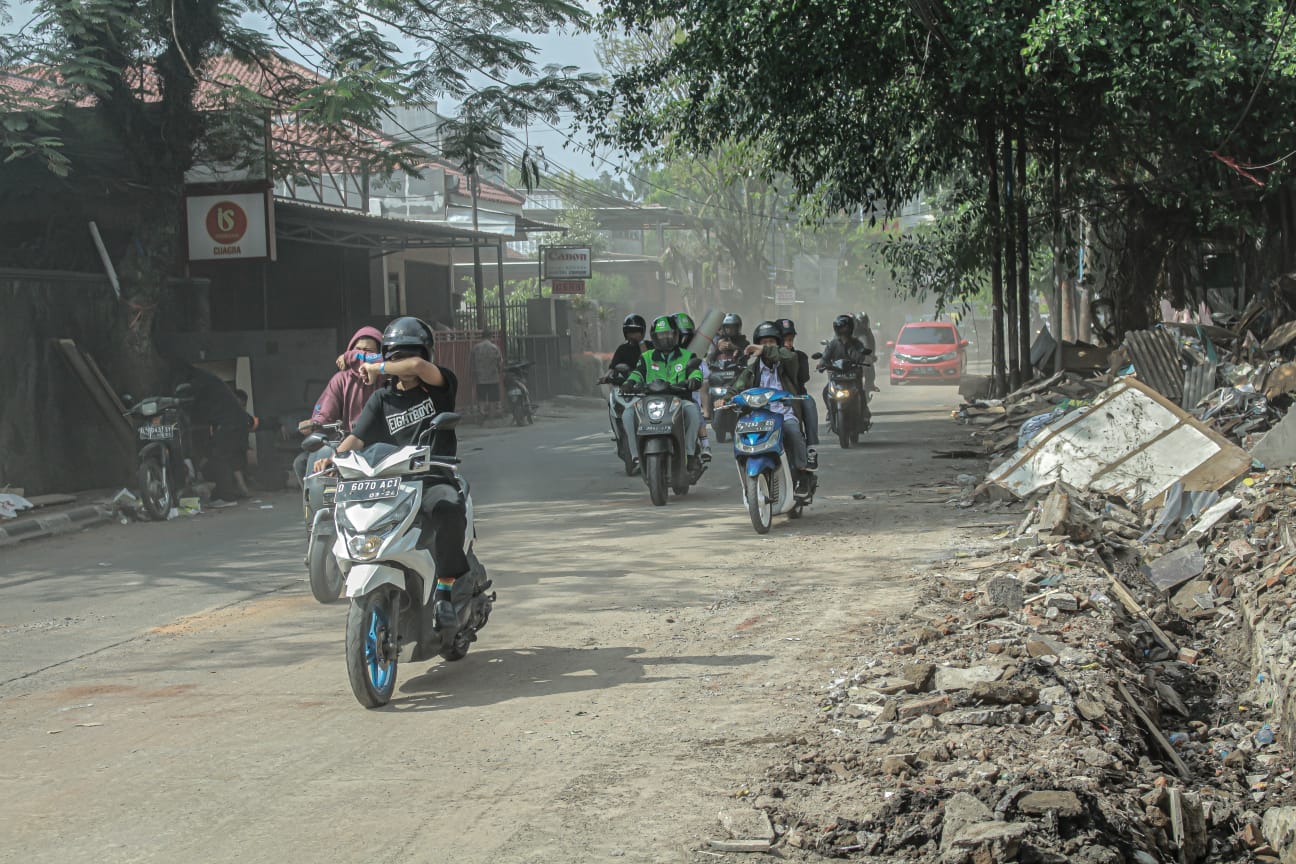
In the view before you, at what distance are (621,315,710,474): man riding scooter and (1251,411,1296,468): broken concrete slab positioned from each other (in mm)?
4759

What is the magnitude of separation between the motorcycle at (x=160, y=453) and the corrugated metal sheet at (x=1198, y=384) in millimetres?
11104

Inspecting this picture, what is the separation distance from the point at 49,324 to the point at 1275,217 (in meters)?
16.5

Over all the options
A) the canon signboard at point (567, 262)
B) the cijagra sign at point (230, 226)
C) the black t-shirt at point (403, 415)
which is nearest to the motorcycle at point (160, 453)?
the cijagra sign at point (230, 226)

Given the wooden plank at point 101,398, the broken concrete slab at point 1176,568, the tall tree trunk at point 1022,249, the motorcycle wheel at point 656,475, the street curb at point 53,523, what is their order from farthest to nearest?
the tall tree trunk at point 1022,249 → the wooden plank at point 101,398 → the street curb at point 53,523 → the motorcycle wheel at point 656,475 → the broken concrete slab at point 1176,568

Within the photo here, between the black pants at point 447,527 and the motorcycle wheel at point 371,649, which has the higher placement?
the black pants at point 447,527

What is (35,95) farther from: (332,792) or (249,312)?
(332,792)

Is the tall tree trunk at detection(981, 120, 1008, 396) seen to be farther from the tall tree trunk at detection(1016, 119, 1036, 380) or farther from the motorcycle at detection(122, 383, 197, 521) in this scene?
the motorcycle at detection(122, 383, 197, 521)

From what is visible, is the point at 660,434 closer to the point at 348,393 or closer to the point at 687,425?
the point at 687,425

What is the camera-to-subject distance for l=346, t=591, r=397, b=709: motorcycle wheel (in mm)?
5520

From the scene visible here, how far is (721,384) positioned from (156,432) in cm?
720

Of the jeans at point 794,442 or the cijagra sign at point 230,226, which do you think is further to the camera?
the cijagra sign at point 230,226

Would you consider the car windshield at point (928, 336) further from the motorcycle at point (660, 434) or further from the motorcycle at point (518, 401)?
the motorcycle at point (660, 434)

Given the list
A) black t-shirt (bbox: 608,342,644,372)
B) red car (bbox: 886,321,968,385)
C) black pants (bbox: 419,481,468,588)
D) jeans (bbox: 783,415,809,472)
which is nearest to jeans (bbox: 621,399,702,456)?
black t-shirt (bbox: 608,342,644,372)

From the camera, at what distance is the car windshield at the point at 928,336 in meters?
37.0
